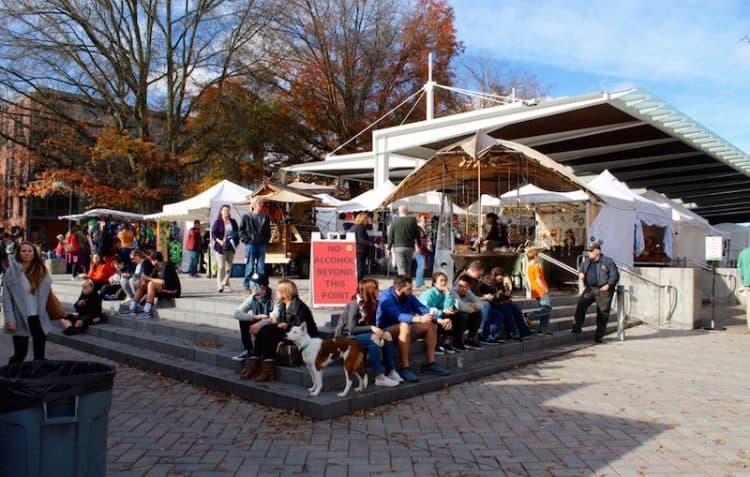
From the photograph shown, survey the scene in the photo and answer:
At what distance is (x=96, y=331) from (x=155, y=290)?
3.98ft

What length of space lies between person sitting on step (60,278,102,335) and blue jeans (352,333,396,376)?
240 inches

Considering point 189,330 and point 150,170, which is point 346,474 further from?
point 150,170

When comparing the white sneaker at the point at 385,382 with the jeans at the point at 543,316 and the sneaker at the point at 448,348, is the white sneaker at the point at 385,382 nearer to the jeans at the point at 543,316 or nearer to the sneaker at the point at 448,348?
the sneaker at the point at 448,348

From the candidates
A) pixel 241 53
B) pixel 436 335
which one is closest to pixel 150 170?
pixel 241 53

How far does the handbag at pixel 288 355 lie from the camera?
23.4 feet

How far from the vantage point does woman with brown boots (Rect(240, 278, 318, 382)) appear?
6996 millimetres

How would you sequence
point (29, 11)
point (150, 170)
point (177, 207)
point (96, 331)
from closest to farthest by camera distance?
point (96, 331)
point (177, 207)
point (29, 11)
point (150, 170)

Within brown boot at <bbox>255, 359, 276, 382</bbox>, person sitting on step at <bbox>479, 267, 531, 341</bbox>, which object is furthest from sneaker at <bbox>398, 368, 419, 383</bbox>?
person sitting on step at <bbox>479, 267, 531, 341</bbox>

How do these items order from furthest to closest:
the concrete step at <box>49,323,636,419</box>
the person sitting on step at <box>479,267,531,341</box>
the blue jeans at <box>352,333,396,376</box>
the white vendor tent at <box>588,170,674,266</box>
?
the white vendor tent at <box>588,170,674,266</box> < the person sitting on step at <box>479,267,531,341</box> < the blue jeans at <box>352,333,396,376</box> < the concrete step at <box>49,323,636,419</box>

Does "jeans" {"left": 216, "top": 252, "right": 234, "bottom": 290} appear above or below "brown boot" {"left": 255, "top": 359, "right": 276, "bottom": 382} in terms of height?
above

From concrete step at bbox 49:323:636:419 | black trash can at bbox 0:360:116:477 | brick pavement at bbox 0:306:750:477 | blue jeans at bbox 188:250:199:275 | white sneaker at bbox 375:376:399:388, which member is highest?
blue jeans at bbox 188:250:199:275

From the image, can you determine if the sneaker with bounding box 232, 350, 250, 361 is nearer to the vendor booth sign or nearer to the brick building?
the vendor booth sign

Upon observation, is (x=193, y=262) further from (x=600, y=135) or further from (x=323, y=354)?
(x=600, y=135)

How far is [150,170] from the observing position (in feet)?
85.4
